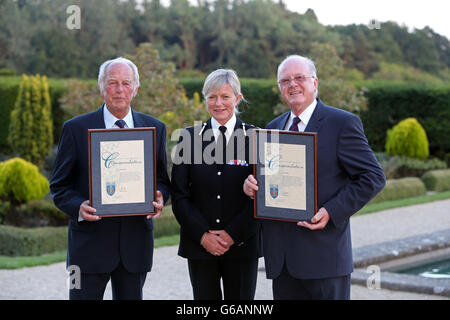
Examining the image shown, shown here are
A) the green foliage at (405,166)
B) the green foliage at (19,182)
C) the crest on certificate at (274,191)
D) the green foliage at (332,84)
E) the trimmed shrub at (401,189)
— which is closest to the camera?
the crest on certificate at (274,191)

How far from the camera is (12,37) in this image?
2909cm

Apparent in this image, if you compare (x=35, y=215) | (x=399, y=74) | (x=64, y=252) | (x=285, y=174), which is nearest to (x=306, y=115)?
(x=285, y=174)

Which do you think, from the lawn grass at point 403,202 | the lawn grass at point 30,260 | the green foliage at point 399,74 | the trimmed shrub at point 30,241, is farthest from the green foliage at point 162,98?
the green foliage at point 399,74

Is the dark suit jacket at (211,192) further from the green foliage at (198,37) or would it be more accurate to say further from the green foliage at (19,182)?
the green foliage at (198,37)

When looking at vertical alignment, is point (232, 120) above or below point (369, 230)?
above

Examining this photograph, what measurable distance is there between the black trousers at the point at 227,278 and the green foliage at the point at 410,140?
13.3 m

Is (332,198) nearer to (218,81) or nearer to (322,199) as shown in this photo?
(322,199)

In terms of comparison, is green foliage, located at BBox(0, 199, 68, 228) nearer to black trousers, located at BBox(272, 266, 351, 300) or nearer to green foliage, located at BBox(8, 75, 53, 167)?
green foliage, located at BBox(8, 75, 53, 167)

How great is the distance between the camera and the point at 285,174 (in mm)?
3186

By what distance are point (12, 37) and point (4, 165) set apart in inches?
838

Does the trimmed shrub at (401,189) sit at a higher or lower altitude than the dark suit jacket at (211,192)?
lower

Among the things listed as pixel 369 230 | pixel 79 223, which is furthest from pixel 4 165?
pixel 79 223

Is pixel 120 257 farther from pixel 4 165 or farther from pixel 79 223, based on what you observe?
pixel 4 165

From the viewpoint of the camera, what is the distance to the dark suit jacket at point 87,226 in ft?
11.1
